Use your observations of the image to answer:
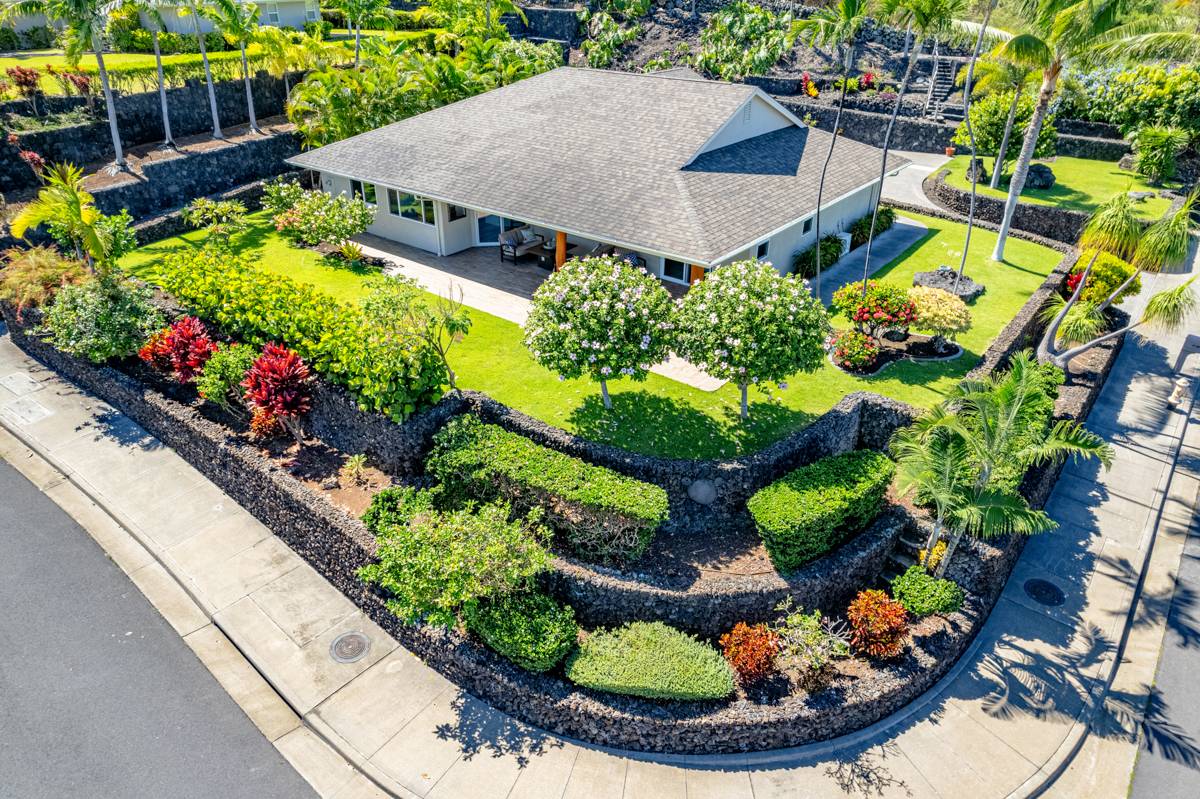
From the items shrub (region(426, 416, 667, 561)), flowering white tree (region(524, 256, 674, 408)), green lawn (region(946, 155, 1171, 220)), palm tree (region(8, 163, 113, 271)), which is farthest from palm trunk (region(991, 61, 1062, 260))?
palm tree (region(8, 163, 113, 271))

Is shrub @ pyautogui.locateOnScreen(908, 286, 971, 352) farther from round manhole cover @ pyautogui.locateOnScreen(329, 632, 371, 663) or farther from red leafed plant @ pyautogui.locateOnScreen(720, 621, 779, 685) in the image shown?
round manhole cover @ pyautogui.locateOnScreen(329, 632, 371, 663)

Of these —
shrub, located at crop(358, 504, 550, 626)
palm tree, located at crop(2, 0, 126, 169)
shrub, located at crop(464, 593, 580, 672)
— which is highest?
palm tree, located at crop(2, 0, 126, 169)

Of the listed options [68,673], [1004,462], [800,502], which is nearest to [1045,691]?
[1004,462]

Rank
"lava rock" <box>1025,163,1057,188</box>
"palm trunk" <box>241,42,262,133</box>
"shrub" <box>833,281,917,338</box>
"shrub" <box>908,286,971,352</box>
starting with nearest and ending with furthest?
"shrub" <box>908,286,971,352</box>, "shrub" <box>833,281,917,338</box>, "lava rock" <box>1025,163,1057,188</box>, "palm trunk" <box>241,42,262,133</box>

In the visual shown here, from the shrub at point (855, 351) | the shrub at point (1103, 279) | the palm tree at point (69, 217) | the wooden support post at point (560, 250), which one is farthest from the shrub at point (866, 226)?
the palm tree at point (69, 217)

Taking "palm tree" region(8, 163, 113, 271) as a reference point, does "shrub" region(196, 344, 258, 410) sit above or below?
below

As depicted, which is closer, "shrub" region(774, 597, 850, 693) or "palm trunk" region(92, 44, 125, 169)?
"shrub" region(774, 597, 850, 693)

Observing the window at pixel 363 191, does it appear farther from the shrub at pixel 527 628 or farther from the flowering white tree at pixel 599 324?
the shrub at pixel 527 628
